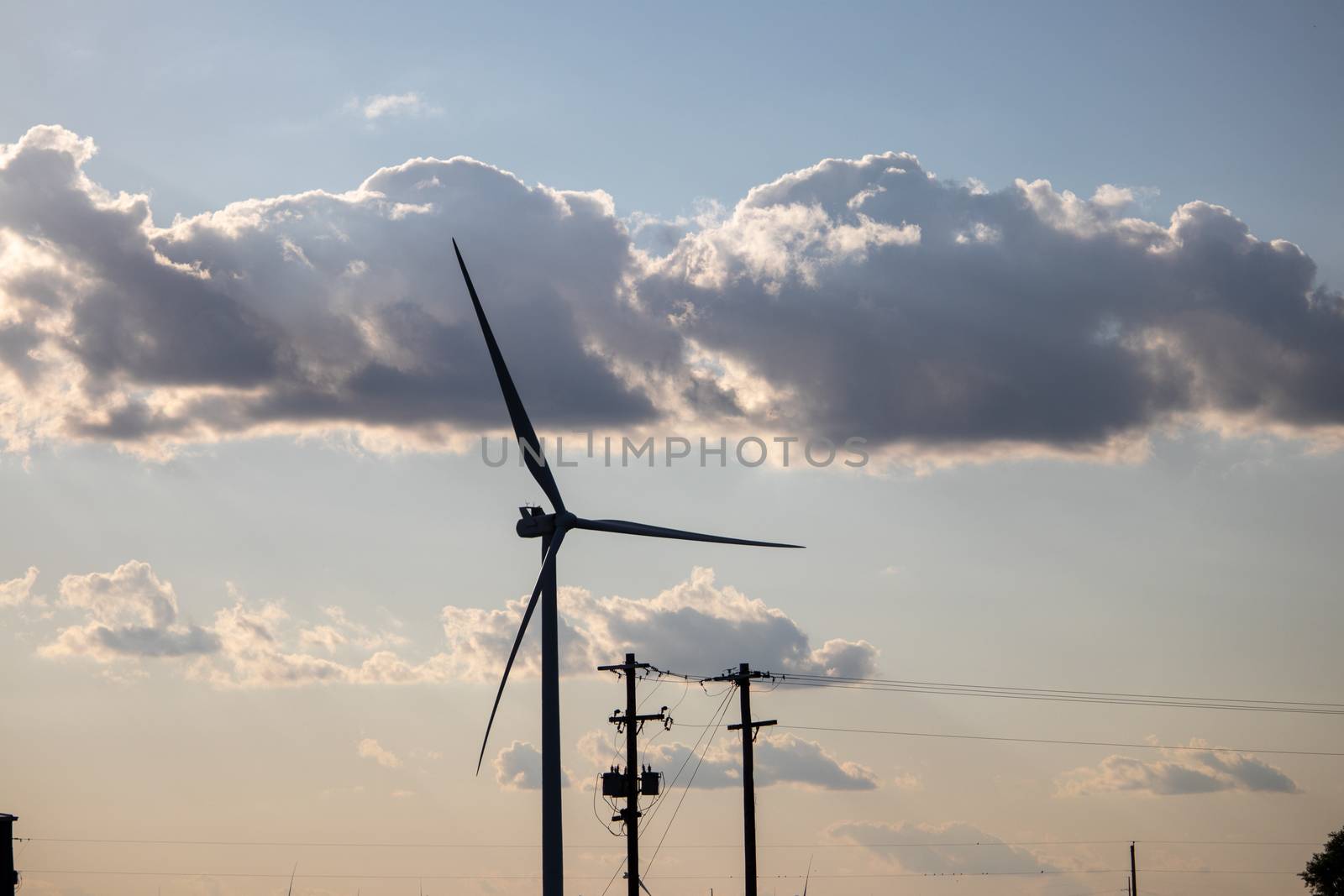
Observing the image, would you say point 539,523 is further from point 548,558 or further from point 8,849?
point 8,849

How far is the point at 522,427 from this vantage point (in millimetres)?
63969

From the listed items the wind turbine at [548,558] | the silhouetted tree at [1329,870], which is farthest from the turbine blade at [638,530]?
the silhouetted tree at [1329,870]

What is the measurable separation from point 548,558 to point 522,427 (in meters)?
7.03

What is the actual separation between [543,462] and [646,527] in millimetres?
4429

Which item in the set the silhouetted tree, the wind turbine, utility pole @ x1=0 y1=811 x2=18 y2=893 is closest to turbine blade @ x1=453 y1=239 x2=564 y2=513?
the wind turbine

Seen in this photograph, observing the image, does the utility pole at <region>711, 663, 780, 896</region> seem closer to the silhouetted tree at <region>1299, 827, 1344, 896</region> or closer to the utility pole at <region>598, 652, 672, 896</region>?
the utility pole at <region>598, 652, 672, 896</region>

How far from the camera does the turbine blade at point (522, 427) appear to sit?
60.7m

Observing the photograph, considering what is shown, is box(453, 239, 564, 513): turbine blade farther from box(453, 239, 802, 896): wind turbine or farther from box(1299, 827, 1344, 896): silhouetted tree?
box(1299, 827, 1344, 896): silhouetted tree

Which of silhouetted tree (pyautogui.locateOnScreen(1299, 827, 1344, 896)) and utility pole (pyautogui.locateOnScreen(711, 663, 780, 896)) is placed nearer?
utility pole (pyautogui.locateOnScreen(711, 663, 780, 896))

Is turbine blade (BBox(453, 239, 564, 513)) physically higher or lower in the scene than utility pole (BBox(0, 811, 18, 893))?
higher

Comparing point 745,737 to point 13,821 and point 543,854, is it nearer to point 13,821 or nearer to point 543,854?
point 543,854

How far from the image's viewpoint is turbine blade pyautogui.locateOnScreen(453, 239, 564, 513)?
60.7 metres

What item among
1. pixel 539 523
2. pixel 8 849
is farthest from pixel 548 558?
pixel 8 849

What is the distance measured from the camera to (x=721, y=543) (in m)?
61.9
